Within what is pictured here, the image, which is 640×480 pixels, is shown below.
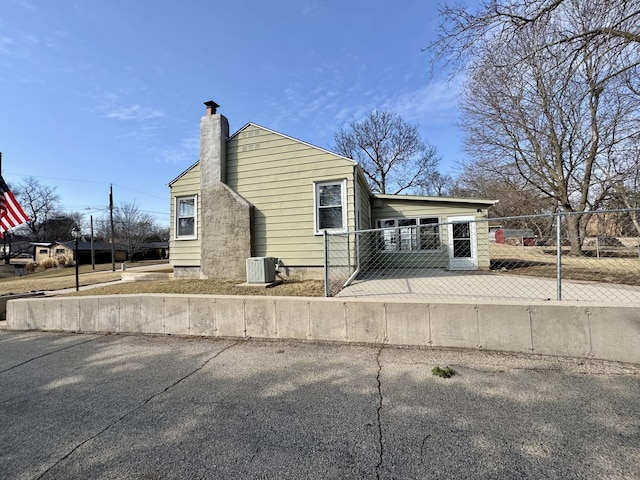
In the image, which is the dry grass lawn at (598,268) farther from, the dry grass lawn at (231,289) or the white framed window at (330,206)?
the dry grass lawn at (231,289)

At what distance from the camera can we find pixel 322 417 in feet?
8.34

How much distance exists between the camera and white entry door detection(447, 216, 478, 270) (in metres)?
10.4

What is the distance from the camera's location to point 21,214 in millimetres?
10016

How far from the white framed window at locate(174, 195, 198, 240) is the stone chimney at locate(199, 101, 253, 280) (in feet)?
1.88

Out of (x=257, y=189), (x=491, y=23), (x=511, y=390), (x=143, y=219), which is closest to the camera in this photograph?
(x=511, y=390)

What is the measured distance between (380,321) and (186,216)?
324 inches

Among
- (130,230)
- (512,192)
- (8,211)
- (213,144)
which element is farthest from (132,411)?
(130,230)

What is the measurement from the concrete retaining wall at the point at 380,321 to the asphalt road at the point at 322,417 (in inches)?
8.1

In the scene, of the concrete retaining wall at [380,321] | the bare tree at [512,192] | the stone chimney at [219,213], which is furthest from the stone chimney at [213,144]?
the bare tree at [512,192]

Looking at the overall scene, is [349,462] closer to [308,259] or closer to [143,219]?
[308,259]

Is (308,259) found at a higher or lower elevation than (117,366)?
higher

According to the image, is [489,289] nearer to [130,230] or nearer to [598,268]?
[598,268]

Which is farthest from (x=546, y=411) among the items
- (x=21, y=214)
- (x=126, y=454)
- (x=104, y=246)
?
(x=104, y=246)

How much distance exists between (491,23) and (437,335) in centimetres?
516
